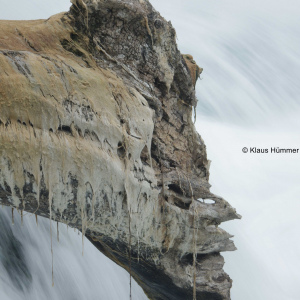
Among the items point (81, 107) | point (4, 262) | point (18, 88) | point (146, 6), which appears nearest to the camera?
point (18, 88)

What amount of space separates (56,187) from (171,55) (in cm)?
191

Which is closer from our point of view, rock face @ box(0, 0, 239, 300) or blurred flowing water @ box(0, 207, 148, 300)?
rock face @ box(0, 0, 239, 300)

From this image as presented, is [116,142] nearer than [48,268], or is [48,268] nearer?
[116,142]

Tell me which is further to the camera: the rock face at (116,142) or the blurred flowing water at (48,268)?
the blurred flowing water at (48,268)

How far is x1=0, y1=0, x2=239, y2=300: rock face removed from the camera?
3279 millimetres

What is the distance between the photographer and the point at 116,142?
3691mm

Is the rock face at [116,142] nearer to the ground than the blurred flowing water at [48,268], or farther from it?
farther from it

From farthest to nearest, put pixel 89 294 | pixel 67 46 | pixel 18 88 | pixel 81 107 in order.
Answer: pixel 89 294
pixel 67 46
pixel 81 107
pixel 18 88

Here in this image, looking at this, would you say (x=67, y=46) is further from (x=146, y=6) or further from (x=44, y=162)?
(x=44, y=162)

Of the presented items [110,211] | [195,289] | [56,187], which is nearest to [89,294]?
[195,289]

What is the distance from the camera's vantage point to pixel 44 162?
3.24 m

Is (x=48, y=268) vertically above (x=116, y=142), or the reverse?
(x=116, y=142)

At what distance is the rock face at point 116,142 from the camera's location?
129 inches

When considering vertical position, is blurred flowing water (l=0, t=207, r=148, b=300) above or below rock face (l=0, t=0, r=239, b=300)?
below
